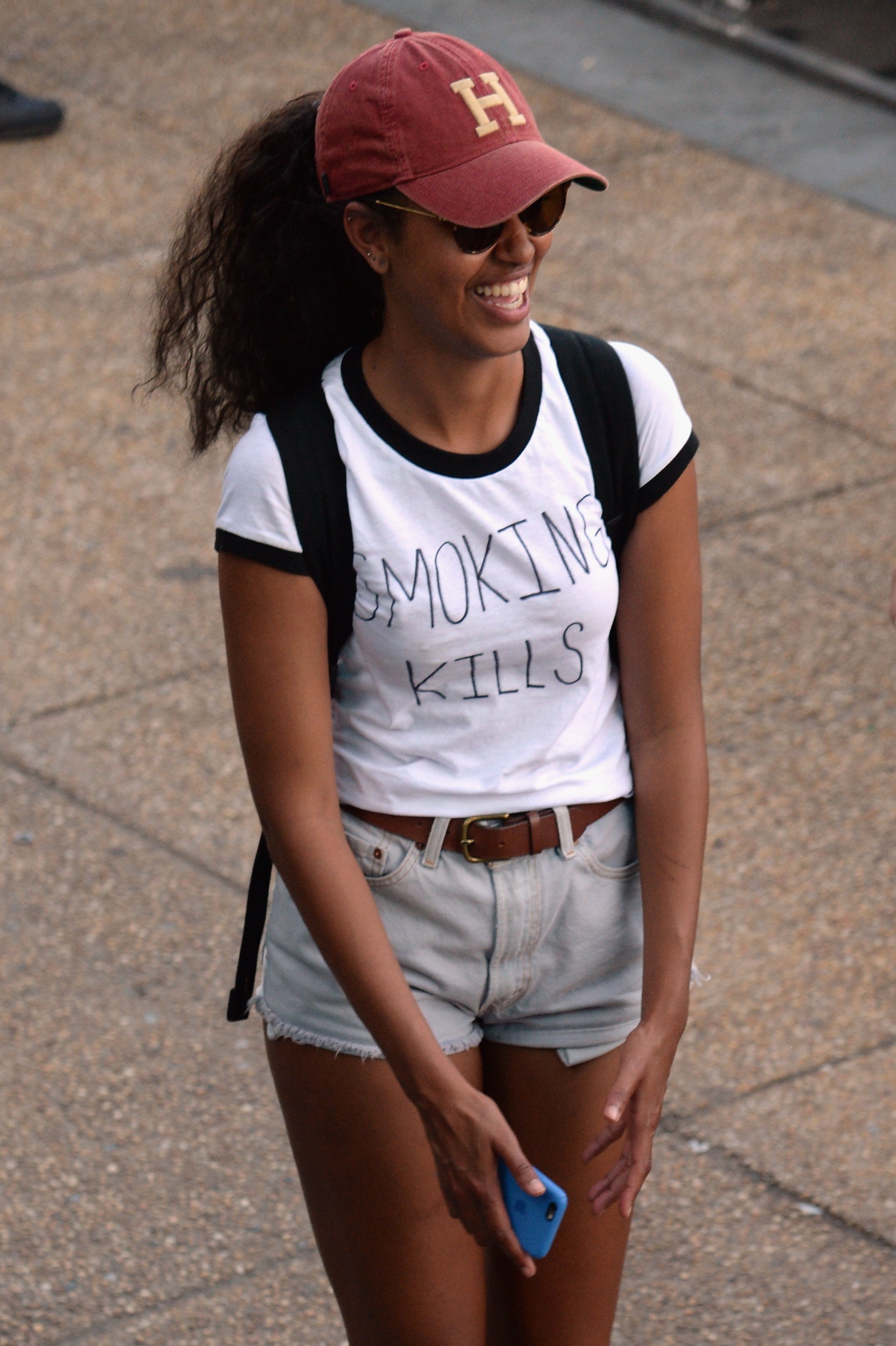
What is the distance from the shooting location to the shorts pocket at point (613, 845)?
2572 mm

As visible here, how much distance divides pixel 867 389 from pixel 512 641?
4.67 meters

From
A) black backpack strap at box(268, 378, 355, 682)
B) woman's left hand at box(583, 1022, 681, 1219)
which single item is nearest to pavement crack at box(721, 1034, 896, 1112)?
woman's left hand at box(583, 1022, 681, 1219)

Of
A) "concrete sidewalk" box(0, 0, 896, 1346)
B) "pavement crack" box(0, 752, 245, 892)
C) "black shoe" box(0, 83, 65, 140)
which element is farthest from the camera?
"black shoe" box(0, 83, 65, 140)

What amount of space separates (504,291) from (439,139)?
0.20 m

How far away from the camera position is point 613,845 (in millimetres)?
2598

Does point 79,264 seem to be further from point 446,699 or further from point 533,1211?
point 533,1211

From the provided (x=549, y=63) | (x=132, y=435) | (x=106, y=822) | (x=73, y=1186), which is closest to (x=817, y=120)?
(x=549, y=63)

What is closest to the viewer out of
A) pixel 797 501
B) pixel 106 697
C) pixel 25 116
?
pixel 106 697

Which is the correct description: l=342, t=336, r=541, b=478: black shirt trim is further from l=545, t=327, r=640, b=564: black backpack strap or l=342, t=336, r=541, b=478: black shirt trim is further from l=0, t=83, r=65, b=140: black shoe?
l=0, t=83, r=65, b=140: black shoe

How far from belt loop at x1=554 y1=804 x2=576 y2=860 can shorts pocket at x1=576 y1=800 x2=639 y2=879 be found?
21 mm

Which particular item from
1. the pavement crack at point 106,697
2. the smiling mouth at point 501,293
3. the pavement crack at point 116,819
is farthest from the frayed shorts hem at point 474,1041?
the pavement crack at point 106,697

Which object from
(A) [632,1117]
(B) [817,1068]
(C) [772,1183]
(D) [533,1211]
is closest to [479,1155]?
(D) [533,1211]

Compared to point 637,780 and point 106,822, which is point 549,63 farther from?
point 637,780

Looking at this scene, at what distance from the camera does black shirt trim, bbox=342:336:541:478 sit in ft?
8.00
